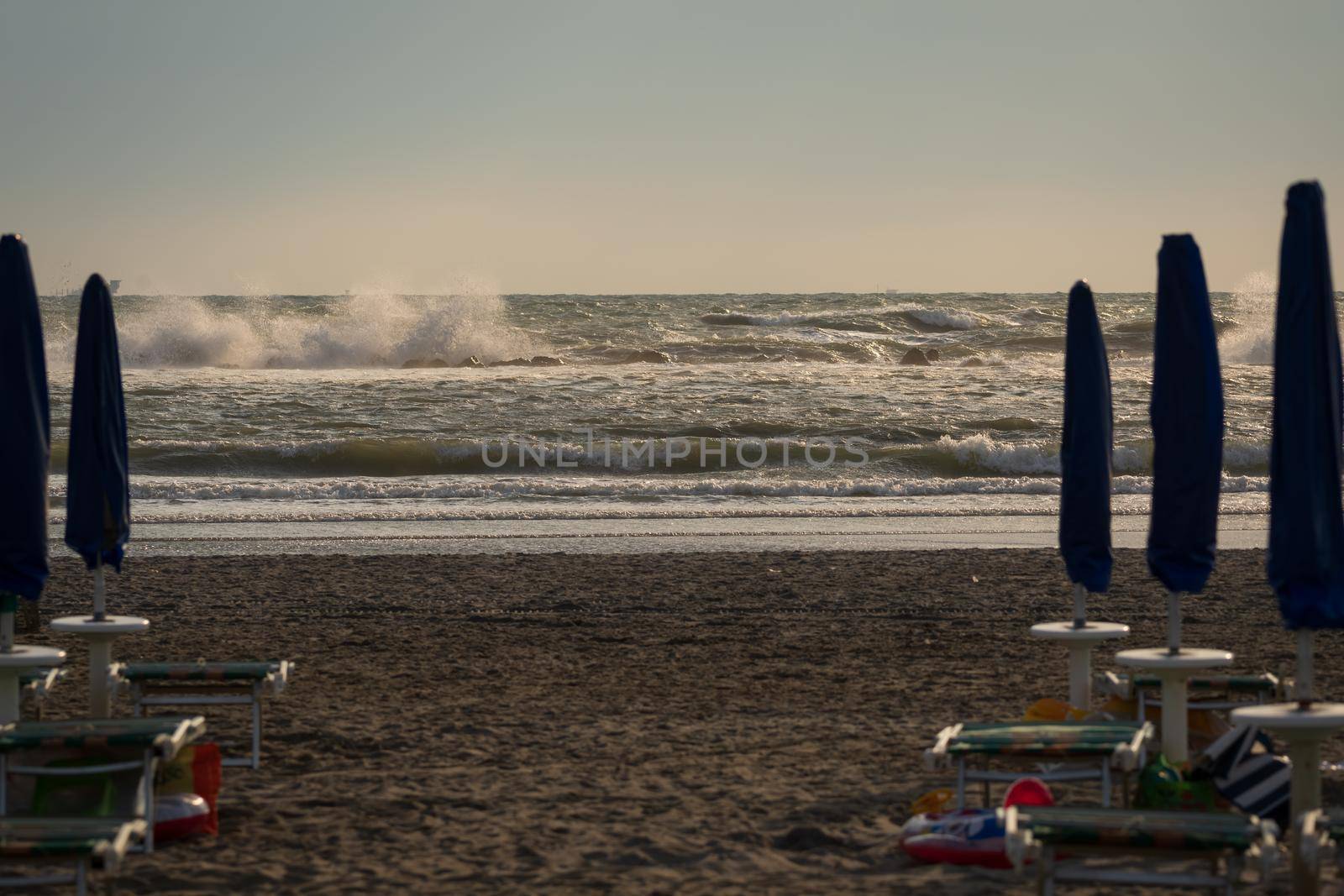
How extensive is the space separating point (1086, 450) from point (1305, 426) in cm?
197

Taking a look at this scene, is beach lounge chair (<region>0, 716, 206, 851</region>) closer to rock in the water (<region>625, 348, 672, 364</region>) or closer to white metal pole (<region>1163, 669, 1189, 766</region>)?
white metal pole (<region>1163, 669, 1189, 766</region>)

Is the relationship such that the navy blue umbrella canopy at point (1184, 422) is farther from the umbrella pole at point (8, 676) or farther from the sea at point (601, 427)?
the sea at point (601, 427)

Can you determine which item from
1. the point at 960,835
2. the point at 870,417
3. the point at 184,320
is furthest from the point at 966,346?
the point at 960,835

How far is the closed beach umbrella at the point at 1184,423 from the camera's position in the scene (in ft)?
16.6

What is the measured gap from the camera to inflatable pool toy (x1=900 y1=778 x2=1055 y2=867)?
4.93 meters

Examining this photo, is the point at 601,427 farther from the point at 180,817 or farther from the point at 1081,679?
the point at 180,817

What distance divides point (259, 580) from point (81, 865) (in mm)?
7769

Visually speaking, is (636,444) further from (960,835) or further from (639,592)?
(960,835)

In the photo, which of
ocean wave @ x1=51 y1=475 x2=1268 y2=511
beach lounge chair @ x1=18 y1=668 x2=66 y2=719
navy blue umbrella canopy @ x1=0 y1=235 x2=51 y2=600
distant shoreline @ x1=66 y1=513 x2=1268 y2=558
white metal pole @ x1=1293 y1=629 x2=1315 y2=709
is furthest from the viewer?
ocean wave @ x1=51 y1=475 x2=1268 y2=511

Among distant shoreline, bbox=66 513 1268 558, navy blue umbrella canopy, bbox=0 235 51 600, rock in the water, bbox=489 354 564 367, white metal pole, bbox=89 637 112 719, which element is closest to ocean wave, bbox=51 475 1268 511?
distant shoreline, bbox=66 513 1268 558

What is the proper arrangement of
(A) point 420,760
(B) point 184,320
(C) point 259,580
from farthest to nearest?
1. (B) point 184,320
2. (C) point 259,580
3. (A) point 420,760

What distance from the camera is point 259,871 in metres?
4.91

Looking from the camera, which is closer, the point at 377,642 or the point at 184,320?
the point at 377,642

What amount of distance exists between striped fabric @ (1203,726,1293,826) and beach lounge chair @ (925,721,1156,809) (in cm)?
26
